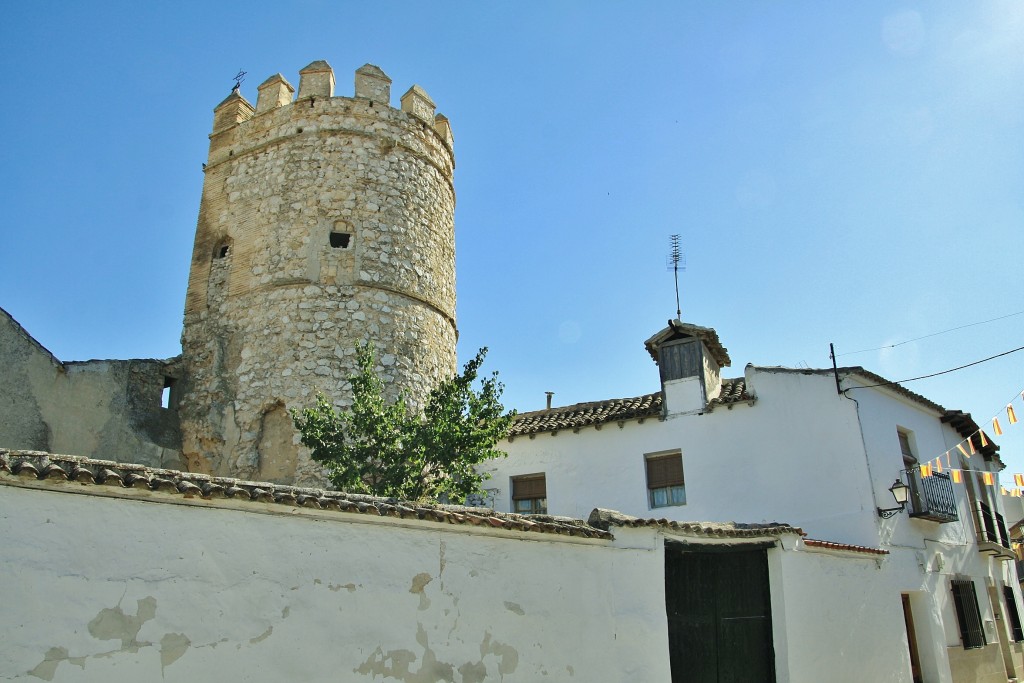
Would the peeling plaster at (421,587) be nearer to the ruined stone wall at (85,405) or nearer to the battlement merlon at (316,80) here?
the ruined stone wall at (85,405)

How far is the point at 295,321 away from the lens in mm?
12234

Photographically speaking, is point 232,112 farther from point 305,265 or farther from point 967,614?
point 967,614

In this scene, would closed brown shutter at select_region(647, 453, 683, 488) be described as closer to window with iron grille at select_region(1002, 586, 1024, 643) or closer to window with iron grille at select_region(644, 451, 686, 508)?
window with iron grille at select_region(644, 451, 686, 508)

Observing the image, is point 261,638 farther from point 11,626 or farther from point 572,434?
point 572,434

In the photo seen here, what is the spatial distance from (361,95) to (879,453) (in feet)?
35.3

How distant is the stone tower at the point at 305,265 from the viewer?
12.0 m

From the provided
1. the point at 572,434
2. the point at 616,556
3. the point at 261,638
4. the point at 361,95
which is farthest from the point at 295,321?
the point at 261,638

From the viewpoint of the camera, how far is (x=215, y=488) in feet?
16.9

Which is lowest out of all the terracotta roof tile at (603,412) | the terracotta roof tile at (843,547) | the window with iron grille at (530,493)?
the terracotta roof tile at (843,547)

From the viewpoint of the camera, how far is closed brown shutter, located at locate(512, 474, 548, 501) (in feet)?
49.1

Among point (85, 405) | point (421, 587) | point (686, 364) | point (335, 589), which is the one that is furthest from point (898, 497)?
point (85, 405)

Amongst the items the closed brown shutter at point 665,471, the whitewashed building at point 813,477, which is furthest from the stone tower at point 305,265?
the closed brown shutter at point 665,471

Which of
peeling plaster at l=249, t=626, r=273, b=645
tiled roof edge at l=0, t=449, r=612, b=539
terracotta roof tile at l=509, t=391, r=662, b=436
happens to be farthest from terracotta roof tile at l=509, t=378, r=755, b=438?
peeling plaster at l=249, t=626, r=273, b=645

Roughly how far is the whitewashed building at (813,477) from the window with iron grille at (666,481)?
0.02 m
